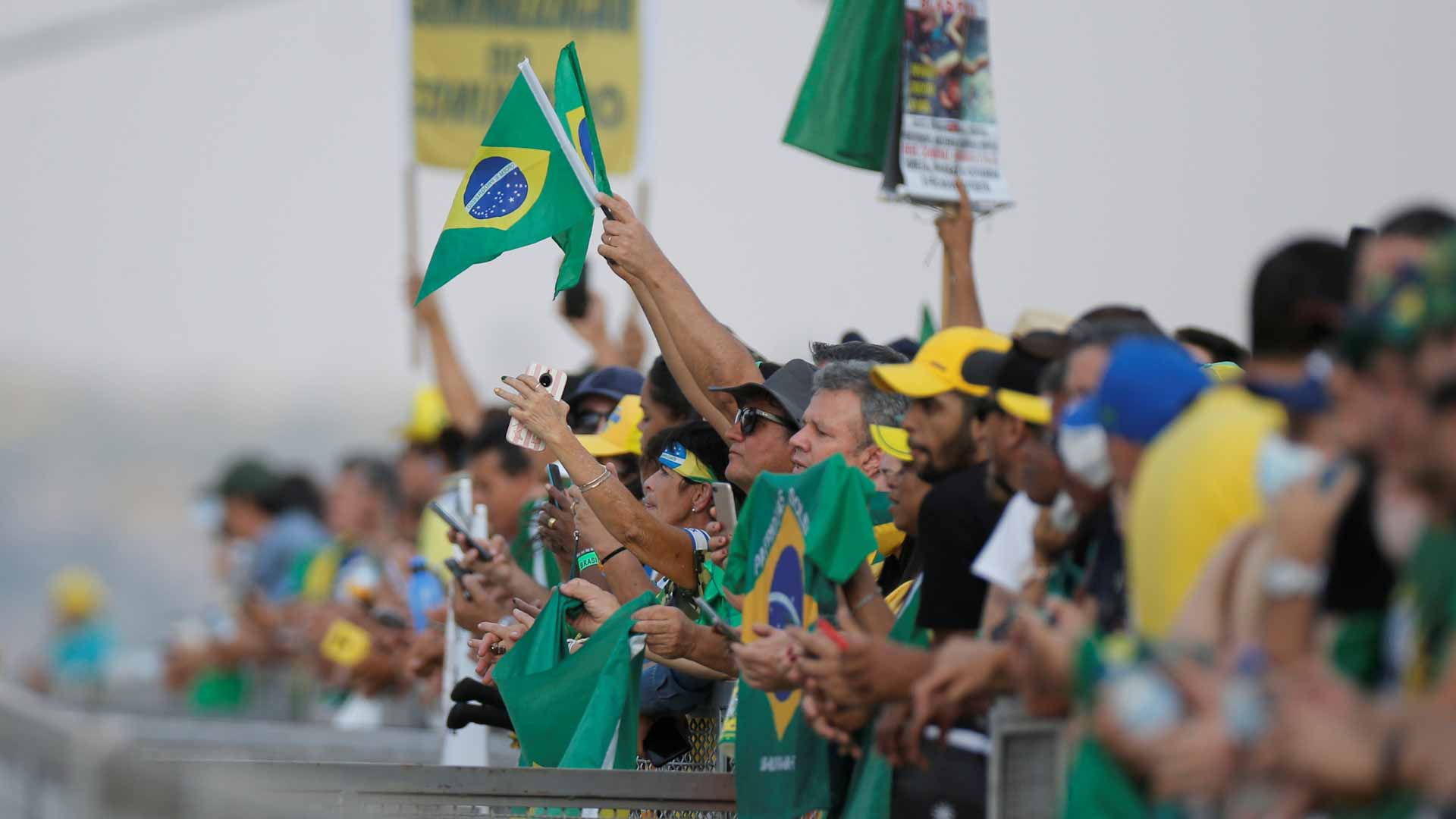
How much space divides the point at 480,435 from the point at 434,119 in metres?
3.04

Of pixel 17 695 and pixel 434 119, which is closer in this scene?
pixel 17 695

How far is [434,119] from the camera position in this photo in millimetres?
12305

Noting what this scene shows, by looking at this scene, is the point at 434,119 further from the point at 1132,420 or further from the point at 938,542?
the point at 1132,420

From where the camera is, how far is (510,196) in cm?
757

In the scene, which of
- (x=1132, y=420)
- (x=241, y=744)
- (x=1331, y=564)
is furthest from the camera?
(x=241, y=744)

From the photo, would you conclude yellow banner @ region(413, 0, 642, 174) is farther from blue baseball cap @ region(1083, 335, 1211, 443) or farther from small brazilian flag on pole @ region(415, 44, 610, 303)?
blue baseball cap @ region(1083, 335, 1211, 443)

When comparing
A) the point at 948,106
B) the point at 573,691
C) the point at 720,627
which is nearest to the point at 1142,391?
the point at 720,627

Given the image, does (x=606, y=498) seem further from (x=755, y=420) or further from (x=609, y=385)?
(x=609, y=385)

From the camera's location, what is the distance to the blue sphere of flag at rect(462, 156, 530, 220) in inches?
297

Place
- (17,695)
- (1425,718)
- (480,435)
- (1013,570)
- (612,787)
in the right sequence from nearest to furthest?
(1425,718)
(17,695)
(1013,570)
(612,787)
(480,435)

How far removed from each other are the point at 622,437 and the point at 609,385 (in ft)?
2.01

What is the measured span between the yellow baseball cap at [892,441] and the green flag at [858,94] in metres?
2.81

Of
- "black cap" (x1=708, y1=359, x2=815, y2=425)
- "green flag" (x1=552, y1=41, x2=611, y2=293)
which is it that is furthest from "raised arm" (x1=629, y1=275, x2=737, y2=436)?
"green flag" (x1=552, y1=41, x2=611, y2=293)

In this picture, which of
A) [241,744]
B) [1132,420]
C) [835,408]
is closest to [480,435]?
[241,744]
